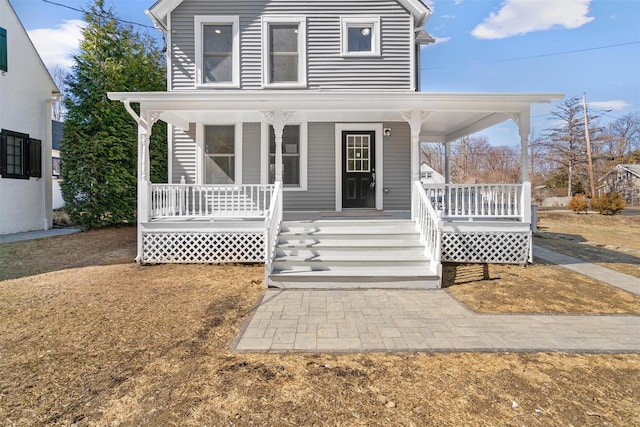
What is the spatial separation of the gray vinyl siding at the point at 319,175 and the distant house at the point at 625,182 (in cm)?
3706

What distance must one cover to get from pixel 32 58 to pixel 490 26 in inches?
1164

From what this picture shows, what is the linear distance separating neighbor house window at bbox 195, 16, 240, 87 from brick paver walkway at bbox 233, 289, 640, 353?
6.84 m

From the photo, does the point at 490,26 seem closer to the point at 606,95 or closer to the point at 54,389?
the point at 606,95

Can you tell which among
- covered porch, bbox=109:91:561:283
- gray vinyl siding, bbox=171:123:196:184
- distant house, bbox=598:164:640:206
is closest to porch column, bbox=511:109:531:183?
covered porch, bbox=109:91:561:283

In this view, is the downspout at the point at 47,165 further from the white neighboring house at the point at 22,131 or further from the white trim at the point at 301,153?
the white trim at the point at 301,153

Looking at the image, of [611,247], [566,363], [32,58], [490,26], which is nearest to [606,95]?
[490,26]

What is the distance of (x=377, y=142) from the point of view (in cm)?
902

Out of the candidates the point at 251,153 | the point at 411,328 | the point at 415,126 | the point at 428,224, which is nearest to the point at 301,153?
the point at 251,153

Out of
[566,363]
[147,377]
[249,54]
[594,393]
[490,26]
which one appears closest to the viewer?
[594,393]

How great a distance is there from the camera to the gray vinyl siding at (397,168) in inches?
356

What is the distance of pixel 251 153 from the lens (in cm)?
890

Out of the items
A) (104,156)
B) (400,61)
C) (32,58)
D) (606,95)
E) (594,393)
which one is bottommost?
(594,393)

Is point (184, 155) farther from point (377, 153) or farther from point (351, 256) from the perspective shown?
point (351, 256)

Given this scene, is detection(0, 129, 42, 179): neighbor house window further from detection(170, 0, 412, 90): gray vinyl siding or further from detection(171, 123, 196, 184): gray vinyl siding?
detection(170, 0, 412, 90): gray vinyl siding
